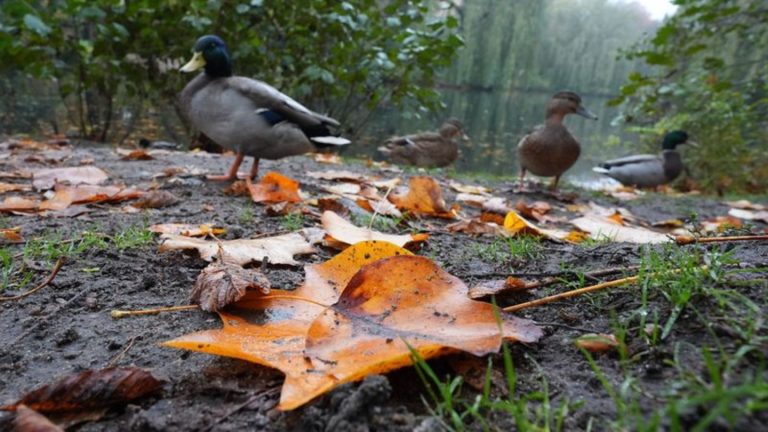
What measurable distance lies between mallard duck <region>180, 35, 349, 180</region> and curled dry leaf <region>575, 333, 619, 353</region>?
2865 mm

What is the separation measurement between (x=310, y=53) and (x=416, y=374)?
257 inches

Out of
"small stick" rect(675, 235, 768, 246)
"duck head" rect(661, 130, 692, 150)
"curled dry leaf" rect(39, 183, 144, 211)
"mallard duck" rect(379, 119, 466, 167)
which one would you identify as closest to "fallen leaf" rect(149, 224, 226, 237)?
"curled dry leaf" rect(39, 183, 144, 211)

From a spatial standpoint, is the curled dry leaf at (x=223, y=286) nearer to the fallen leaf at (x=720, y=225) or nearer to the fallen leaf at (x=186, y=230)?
the fallen leaf at (x=186, y=230)

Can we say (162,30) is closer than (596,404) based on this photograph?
No

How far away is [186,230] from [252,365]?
1.08m

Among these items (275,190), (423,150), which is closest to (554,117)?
(423,150)

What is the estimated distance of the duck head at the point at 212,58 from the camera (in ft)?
12.1

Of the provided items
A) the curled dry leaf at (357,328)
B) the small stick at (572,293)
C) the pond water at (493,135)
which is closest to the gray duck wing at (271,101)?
the curled dry leaf at (357,328)

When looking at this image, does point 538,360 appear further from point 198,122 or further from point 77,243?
point 198,122

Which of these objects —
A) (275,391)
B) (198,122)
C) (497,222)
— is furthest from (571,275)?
(198,122)

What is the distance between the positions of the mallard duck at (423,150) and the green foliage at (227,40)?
4.11 feet

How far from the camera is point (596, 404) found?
30.3 inches

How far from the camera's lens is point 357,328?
0.97 metres

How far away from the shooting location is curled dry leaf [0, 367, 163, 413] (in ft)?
2.68
